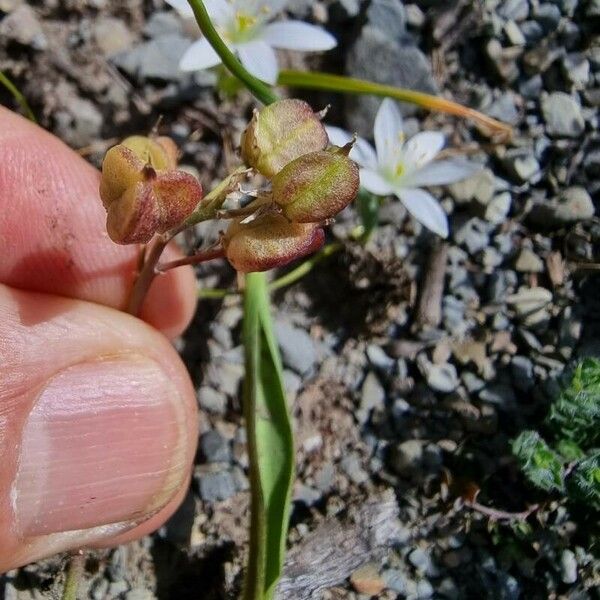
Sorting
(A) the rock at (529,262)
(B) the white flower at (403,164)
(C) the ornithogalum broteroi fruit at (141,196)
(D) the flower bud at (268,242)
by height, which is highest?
(C) the ornithogalum broteroi fruit at (141,196)

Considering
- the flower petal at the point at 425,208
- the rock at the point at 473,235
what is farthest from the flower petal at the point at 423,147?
the rock at the point at 473,235

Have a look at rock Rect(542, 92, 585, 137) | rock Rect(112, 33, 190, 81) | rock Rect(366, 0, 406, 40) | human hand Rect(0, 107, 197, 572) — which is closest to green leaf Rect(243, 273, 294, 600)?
human hand Rect(0, 107, 197, 572)

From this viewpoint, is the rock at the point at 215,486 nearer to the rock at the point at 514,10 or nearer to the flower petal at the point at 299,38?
the flower petal at the point at 299,38

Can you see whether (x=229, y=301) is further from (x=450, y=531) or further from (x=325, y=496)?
(x=450, y=531)

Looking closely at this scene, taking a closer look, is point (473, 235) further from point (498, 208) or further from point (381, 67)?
point (381, 67)

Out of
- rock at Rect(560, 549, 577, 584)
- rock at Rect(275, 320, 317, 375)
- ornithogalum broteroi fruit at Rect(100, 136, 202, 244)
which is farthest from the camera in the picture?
rock at Rect(275, 320, 317, 375)

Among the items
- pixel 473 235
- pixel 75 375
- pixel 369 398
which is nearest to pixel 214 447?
pixel 369 398

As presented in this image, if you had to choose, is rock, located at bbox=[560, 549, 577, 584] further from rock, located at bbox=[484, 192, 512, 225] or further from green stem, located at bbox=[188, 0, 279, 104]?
green stem, located at bbox=[188, 0, 279, 104]
